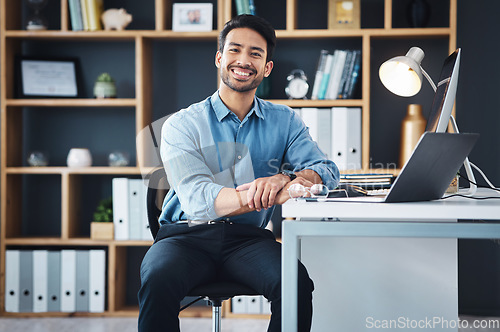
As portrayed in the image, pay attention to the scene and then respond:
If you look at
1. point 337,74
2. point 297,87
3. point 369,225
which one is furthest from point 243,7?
point 369,225

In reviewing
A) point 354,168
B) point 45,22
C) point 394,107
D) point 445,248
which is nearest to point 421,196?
point 445,248

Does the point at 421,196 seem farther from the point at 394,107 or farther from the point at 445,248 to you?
the point at 394,107

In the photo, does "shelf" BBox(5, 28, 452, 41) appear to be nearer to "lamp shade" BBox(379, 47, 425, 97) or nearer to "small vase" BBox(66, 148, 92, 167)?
"small vase" BBox(66, 148, 92, 167)

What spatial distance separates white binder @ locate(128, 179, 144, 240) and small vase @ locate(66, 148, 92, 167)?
287 millimetres

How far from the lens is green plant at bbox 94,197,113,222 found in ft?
9.66

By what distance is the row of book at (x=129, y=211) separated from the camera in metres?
2.90

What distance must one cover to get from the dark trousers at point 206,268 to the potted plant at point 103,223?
1.20 metres

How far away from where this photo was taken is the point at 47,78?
3.07m

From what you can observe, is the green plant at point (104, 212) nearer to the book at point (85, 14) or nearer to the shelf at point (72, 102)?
the shelf at point (72, 102)

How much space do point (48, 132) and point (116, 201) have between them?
672 mm

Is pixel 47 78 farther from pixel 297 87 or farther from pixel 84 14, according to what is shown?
pixel 297 87

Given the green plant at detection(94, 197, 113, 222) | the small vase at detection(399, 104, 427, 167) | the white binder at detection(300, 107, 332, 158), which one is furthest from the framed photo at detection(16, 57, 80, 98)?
the small vase at detection(399, 104, 427, 167)

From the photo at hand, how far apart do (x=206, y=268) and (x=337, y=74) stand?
5.17 feet

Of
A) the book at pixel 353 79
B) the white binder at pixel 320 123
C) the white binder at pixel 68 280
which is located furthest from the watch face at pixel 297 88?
the white binder at pixel 68 280
